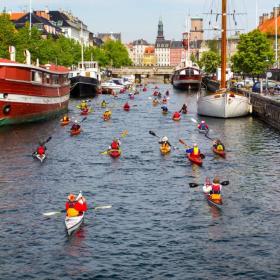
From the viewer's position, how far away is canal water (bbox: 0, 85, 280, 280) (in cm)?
2706

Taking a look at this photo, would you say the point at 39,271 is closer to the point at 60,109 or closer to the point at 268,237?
the point at 268,237

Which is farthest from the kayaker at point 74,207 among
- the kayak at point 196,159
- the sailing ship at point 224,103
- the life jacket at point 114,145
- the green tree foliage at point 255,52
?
the green tree foliage at point 255,52

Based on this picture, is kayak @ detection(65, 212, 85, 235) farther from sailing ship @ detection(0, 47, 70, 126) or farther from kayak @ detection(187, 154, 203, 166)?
sailing ship @ detection(0, 47, 70, 126)

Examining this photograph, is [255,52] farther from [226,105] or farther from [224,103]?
[226,105]

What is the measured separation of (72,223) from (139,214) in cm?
503

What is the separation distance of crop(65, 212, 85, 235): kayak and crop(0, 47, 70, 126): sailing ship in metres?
38.0

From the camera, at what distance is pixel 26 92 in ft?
235

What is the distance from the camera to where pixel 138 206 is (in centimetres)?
3647

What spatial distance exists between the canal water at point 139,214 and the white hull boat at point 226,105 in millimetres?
16597

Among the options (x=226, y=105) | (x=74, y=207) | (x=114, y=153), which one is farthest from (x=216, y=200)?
(x=226, y=105)

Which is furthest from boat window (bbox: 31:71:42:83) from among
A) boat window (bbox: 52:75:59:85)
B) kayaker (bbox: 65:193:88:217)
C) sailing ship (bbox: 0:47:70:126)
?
kayaker (bbox: 65:193:88:217)

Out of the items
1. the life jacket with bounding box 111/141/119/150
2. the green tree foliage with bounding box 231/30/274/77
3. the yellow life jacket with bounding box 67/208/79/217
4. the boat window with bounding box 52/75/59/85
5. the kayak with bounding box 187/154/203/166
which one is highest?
the green tree foliage with bounding box 231/30/274/77

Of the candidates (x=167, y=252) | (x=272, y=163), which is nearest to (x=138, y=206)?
(x=167, y=252)

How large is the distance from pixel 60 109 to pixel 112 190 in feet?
167
